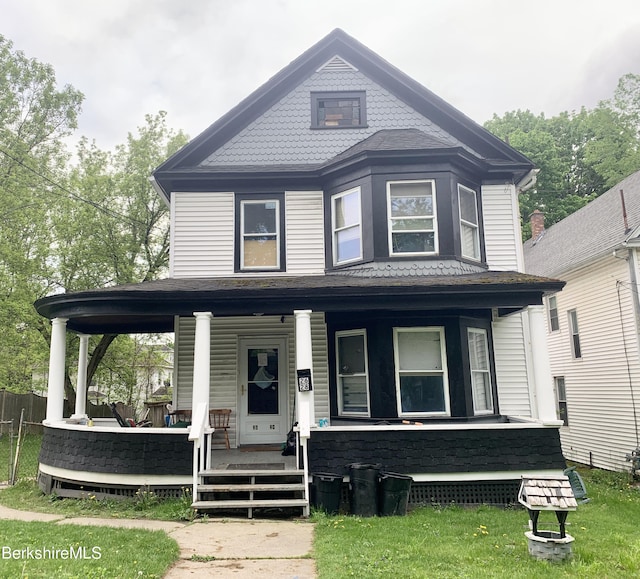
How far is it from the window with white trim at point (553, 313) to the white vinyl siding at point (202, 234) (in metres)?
11.2

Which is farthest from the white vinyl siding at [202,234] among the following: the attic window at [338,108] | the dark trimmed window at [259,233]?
the attic window at [338,108]

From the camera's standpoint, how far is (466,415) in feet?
29.4

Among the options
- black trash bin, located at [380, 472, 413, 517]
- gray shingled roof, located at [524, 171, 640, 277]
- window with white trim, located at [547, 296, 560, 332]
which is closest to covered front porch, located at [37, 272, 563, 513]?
black trash bin, located at [380, 472, 413, 517]

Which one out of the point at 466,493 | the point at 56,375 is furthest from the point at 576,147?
the point at 56,375

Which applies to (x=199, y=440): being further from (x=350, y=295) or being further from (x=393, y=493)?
(x=350, y=295)

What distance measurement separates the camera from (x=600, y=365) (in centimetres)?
1418

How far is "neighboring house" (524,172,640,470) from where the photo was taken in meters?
12.8

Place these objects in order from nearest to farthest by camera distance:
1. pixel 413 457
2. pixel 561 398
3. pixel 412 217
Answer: pixel 413 457
pixel 412 217
pixel 561 398

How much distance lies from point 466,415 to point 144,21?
13511 mm

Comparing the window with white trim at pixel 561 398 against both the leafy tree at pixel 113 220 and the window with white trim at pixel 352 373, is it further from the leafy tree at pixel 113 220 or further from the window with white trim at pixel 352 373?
the leafy tree at pixel 113 220

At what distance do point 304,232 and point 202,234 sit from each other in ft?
6.96

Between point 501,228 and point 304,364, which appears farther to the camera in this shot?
point 501,228

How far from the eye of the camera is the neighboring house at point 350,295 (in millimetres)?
8070

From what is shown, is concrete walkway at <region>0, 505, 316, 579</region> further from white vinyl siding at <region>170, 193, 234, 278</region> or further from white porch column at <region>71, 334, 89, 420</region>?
white vinyl siding at <region>170, 193, 234, 278</region>
